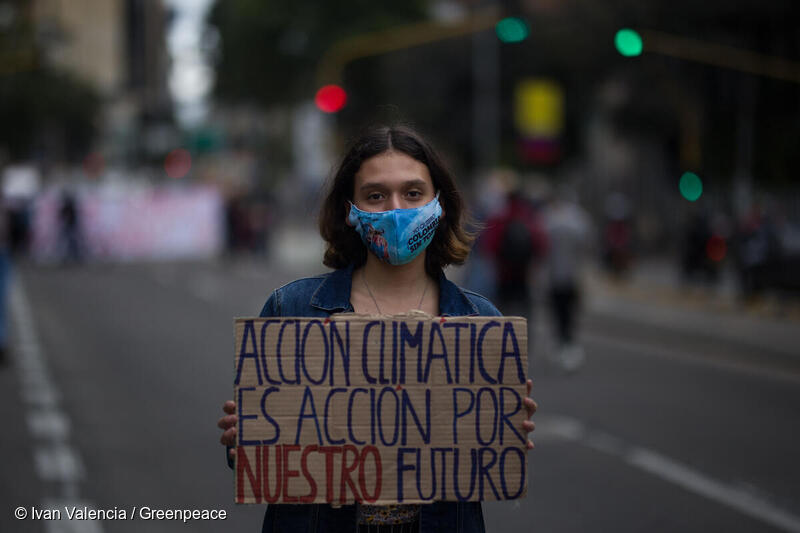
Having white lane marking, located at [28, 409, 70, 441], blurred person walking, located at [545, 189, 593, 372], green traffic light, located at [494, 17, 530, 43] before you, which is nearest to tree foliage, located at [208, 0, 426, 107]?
green traffic light, located at [494, 17, 530, 43]

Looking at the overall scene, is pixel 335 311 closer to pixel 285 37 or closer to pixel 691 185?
pixel 691 185

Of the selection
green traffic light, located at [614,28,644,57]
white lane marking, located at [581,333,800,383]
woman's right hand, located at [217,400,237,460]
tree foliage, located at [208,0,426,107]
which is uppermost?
tree foliage, located at [208,0,426,107]

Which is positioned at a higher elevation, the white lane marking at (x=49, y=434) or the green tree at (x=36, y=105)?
the green tree at (x=36, y=105)

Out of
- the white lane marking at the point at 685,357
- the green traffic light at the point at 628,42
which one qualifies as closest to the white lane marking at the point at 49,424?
the white lane marking at the point at 685,357

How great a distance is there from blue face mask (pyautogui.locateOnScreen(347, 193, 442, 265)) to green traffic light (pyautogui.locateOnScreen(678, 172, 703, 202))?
98.7 ft

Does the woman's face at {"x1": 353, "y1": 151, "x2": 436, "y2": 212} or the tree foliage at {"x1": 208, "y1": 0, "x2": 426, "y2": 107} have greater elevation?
the tree foliage at {"x1": 208, "y1": 0, "x2": 426, "y2": 107}

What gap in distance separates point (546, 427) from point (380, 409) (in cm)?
708

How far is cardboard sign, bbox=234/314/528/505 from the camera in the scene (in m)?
3.18

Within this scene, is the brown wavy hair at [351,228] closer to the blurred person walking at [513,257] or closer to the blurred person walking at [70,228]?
the blurred person walking at [513,257]

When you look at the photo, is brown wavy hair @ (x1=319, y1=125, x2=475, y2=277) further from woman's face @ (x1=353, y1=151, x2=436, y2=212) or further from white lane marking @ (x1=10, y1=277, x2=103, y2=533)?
white lane marking @ (x1=10, y1=277, x2=103, y2=533)

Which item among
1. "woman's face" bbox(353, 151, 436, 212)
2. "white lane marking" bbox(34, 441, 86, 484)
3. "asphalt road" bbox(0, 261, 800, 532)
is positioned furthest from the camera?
"white lane marking" bbox(34, 441, 86, 484)

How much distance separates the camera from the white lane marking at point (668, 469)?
710 centimetres

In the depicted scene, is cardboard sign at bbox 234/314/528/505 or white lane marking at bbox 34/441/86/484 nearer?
cardboard sign at bbox 234/314/528/505

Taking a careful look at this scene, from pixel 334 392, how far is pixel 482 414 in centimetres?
40
